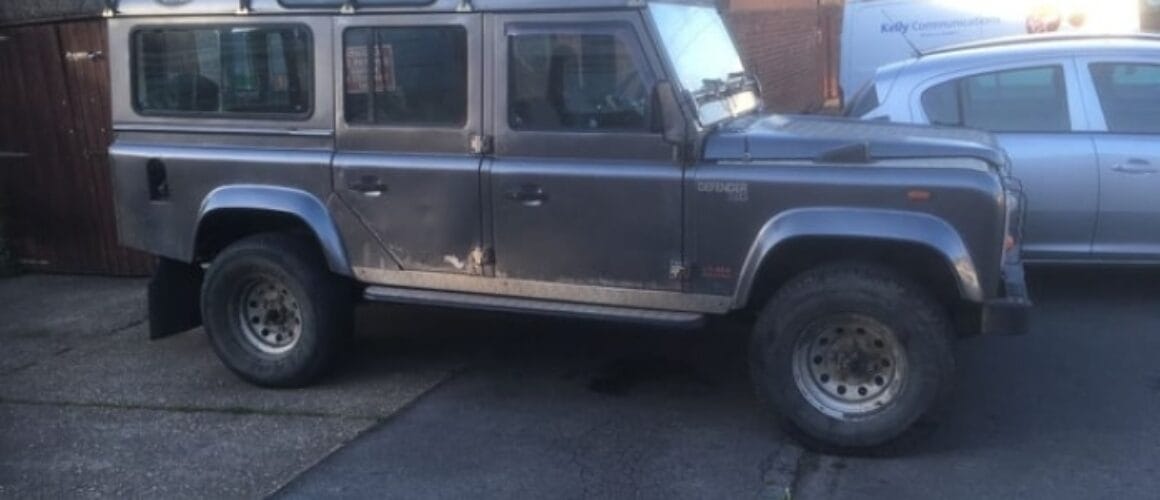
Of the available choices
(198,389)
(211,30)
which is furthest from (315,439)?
(211,30)

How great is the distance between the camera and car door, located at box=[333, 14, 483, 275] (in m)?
6.45

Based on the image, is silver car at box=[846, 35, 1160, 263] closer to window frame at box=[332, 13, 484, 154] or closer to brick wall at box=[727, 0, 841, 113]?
window frame at box=[332, 13, 484, 154]

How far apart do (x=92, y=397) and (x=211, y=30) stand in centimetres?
195

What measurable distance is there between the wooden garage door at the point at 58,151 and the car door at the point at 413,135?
12.4 feet

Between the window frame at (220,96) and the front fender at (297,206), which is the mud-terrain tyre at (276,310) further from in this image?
the window frame at (220,96)

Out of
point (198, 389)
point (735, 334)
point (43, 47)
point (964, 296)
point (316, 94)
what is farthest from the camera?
point (43, 47)

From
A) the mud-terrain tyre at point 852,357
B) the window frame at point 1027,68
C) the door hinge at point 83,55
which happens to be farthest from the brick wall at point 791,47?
the mud-terrain tyre at point 852,357

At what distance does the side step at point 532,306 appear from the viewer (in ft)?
20.2

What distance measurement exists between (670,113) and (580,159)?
48 cm

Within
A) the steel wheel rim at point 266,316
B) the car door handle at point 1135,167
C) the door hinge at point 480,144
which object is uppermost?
the door hinge at point 480,144

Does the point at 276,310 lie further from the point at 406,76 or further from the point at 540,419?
the point at 540,419

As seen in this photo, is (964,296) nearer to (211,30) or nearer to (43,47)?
(211,30)

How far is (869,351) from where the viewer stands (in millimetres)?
5902

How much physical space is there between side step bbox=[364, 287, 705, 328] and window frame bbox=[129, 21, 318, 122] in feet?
3.13
